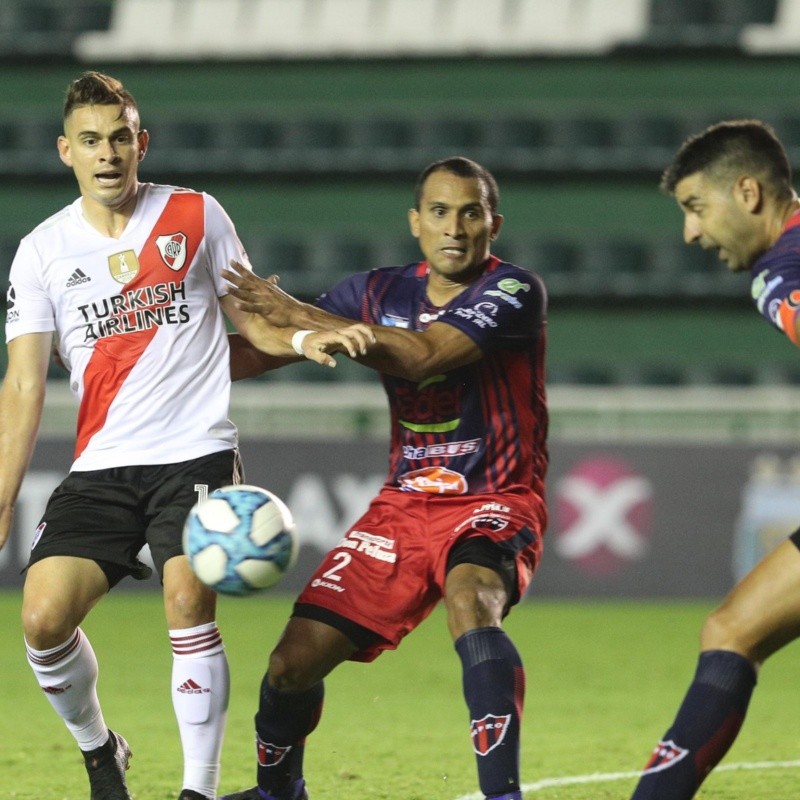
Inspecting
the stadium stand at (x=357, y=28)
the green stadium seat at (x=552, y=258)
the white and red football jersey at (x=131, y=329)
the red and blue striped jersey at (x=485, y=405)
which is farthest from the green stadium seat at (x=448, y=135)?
the white and red football jersey at (x=131, y=329)

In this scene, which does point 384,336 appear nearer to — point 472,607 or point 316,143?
point 472,607

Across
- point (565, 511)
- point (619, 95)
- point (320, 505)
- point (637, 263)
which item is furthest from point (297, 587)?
point (619, 95)

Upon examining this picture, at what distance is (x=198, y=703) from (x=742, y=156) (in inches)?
92.7

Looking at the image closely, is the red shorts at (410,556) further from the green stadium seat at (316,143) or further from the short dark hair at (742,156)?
the green stadium seat at (316,143)

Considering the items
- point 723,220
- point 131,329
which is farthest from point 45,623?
point 723,220

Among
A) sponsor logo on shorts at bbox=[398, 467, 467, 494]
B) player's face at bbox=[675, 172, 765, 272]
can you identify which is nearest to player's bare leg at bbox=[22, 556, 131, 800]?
sponsor logo on shorts at bbox=[398, 467, 467, 494]

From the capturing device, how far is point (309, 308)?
16.5 ft

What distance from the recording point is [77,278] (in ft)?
16.6

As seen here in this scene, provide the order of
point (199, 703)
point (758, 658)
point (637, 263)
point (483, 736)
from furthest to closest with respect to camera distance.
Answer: point (637, 263) < point (199, 703) < point (483, 736) < point (758, 658)

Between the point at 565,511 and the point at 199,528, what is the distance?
8.53 meters

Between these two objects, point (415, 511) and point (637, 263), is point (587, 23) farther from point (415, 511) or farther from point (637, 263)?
point (415, 511)

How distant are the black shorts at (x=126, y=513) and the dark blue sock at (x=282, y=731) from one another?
568 millimetres

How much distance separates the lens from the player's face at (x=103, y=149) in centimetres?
498

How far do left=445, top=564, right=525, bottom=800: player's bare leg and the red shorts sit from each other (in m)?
0.24
